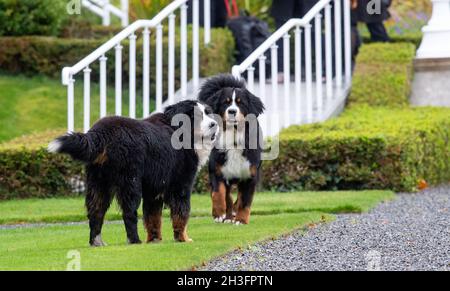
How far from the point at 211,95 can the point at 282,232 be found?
1.86 m

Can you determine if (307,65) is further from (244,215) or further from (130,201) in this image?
(130,201)

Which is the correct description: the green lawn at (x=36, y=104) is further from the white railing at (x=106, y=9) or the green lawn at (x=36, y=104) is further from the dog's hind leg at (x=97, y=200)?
the dog's hind leg at (x=97, y=200)

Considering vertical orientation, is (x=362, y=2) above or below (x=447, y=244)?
above

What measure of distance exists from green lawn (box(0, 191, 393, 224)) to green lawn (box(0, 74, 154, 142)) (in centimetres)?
308

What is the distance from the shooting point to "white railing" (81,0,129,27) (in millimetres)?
20578

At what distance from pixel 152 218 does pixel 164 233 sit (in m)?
0.90

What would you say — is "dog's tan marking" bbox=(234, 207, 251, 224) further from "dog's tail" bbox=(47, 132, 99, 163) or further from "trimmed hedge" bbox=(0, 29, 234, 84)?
"trimmed hedge" bbox=(0, 29, 234, 84)

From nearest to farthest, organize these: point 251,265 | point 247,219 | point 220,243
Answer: point 251,265 → point 220,243 → point 247,219

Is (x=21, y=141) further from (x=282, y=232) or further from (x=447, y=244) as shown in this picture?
(x=447, y=244)

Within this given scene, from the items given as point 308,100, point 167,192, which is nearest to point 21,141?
point 308,100

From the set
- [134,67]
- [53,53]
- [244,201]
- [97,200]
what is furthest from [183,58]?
[97,200]

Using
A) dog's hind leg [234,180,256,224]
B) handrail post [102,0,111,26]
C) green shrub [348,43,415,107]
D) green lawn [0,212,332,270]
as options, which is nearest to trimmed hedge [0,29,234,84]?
green shrub [348,43,415,107]

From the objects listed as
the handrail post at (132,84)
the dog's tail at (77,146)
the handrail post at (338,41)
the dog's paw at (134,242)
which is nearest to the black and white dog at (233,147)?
the dog's paw at (134,242)

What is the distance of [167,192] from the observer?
10180mm
